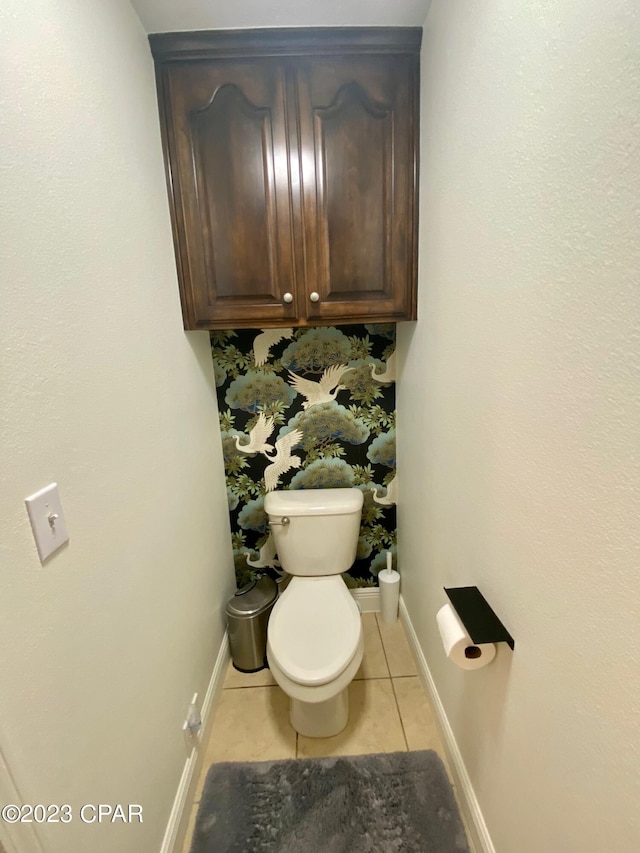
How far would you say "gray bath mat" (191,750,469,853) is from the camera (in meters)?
1.16

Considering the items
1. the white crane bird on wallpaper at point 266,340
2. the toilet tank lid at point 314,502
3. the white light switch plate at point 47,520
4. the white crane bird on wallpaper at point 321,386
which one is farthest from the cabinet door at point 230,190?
the white light switch plate at point 47,520

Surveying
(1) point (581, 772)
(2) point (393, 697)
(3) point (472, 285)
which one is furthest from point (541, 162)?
(2) point (393, 697)

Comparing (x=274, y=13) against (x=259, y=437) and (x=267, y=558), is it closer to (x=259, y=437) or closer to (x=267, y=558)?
(x=259, y=437)

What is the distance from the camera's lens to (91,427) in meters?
0.82

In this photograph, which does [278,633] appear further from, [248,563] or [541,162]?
[541,162]

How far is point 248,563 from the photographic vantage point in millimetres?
1993

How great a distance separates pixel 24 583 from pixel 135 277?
78 centimetres

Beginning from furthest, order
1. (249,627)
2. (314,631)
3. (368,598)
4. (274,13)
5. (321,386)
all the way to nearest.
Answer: (368,598) < (321,386) < (249,627) < (314,631) < (274,13)

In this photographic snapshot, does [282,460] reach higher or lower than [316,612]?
higher

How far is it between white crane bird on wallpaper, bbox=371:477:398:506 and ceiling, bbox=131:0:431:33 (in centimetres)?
169

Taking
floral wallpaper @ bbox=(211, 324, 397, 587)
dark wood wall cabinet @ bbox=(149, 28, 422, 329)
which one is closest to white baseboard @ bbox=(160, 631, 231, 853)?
floral wallpaper @ bbox=(211, 324, 397, 587)

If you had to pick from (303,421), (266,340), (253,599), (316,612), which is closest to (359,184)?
(266,340)

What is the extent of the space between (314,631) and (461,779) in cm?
61

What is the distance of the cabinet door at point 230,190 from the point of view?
4.20 ft
